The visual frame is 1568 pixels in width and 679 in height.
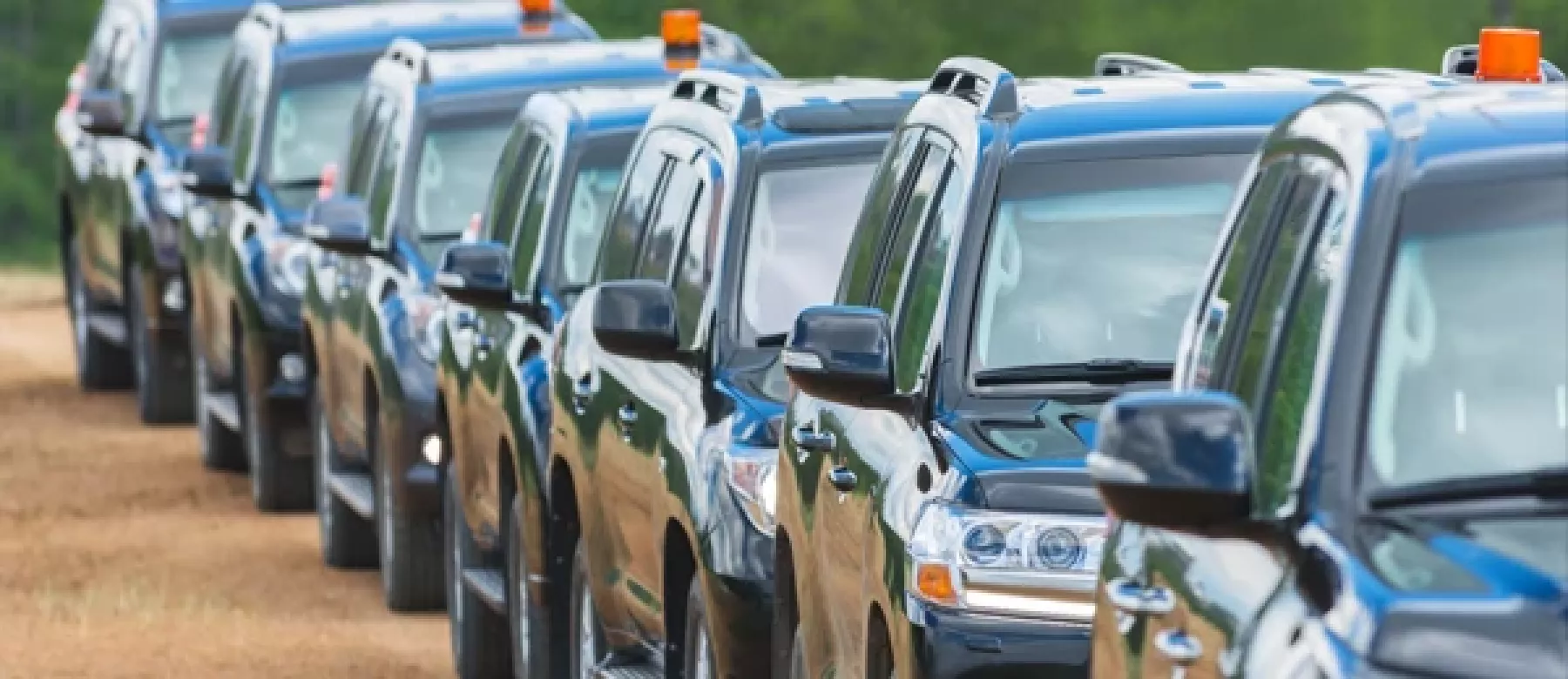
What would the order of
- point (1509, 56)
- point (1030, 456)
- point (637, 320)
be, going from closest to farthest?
point (1509, 56), point (1030, 456), point (637, 320)

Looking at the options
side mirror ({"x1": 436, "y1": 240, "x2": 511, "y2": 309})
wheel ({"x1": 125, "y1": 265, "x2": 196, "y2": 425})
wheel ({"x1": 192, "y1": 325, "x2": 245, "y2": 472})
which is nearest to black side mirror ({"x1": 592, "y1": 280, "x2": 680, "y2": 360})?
side mirror ({"x1": 436, "y1": 240, "x2": 511, "y2": 309})

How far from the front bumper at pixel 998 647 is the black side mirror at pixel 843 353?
2.20 feet

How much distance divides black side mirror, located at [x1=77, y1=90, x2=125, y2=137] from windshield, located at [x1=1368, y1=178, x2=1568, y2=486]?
1748cm

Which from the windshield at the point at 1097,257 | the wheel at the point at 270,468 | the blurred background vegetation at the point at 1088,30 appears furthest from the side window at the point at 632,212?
the blurred background vegetation at the point at 1088,30

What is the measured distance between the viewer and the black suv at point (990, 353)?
8445 millimetres

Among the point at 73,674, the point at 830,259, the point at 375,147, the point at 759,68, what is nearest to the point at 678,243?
the point at 830,259

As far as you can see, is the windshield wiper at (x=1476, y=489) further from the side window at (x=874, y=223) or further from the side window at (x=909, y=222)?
the side window at (x=874, y=223)

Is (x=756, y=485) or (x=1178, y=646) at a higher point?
(x=1178, y=646)

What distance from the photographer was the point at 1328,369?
6168 millimetres

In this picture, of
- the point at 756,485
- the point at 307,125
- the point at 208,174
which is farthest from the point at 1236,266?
the point at 307,125

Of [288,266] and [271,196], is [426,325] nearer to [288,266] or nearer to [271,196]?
[288,266]

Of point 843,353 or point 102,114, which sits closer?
point 843,353

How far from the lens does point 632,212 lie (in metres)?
12.5

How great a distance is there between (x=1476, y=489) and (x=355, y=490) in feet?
37.0
